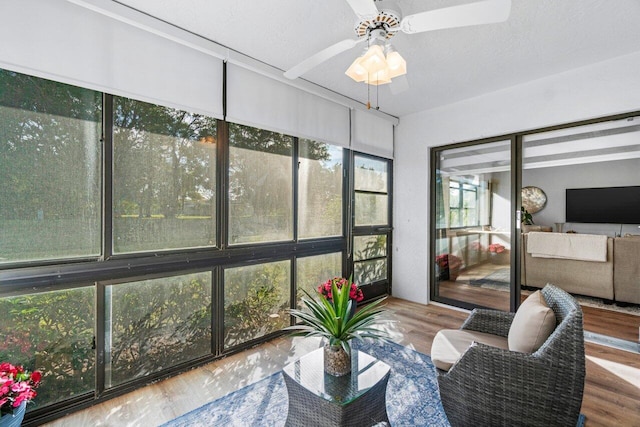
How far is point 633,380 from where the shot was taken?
229 cm

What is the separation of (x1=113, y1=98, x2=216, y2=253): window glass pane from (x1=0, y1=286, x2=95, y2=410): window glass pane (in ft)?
1.51

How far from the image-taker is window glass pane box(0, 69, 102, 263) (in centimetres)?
179

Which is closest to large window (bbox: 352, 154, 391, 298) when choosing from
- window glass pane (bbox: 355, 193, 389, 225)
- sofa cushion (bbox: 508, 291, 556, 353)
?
window glass pane (bbox: 355, 193, 389, 225)

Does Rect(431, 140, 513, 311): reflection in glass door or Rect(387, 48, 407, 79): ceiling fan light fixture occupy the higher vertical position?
Rect(387, 48, 407, 79): ceiling fan light fixture

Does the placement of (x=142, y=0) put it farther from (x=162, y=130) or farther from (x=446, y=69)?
(x=446, y=69)

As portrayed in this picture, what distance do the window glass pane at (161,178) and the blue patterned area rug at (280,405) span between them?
1215 mm

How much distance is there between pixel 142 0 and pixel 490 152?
3.79 m

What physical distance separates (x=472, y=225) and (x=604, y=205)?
10.9 feet

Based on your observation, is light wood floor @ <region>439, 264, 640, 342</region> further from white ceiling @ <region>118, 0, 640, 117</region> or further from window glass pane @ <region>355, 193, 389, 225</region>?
white ceiling @ <region>118, 0, 640, 117</region>

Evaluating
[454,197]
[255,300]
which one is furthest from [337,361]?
[454,197]

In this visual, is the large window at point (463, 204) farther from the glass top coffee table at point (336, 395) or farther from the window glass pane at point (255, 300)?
the glass top coffee table at point (336, 395)

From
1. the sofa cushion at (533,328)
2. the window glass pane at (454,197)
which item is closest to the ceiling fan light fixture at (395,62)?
the sofa cushion at (533,328)

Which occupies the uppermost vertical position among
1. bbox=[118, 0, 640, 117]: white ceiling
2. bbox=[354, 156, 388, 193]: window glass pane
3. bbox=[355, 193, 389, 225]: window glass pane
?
bbox=[118, 0, 640, 117]: white ceiling

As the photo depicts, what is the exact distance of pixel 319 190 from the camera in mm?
3549
